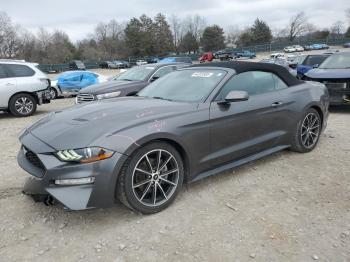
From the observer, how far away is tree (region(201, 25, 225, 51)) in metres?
83.8

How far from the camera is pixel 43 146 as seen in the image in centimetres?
341

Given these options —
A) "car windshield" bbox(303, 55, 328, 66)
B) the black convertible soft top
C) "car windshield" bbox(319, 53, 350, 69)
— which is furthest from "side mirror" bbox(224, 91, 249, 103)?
"car windshield" bbox(303, 55, 328, 66)

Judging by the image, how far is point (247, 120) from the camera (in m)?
4.47

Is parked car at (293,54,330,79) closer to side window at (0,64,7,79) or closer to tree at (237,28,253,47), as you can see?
side window at (0,64,7,79)

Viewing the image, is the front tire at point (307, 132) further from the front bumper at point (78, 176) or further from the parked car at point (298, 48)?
the parked car at point (298, 48)

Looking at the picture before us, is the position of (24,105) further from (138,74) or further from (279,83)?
(279,83)

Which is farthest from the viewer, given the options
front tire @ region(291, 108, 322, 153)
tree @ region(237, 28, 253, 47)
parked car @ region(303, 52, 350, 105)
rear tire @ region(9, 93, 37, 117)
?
tree @ region(237, 28, 253, 47)

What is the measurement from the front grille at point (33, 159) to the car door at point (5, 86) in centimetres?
705

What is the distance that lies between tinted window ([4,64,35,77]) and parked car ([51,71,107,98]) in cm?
544

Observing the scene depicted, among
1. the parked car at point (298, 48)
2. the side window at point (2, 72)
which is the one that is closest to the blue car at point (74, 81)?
the side window at point (2, 72)

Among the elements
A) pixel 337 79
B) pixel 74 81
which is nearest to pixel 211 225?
A: pixel 337 79

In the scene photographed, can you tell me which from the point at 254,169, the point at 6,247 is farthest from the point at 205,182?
the point at 6,247

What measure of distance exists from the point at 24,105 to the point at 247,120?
7.90m

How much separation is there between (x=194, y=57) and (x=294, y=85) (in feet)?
195
